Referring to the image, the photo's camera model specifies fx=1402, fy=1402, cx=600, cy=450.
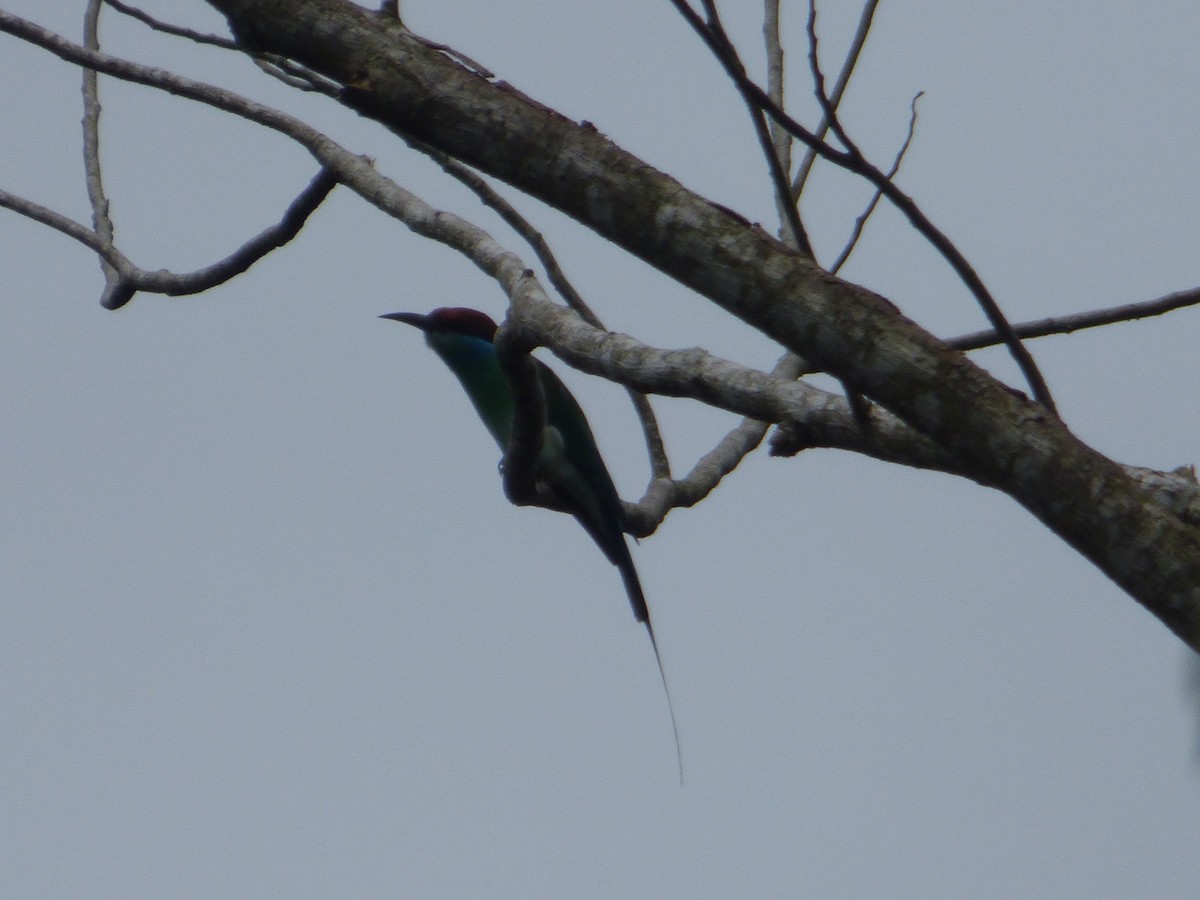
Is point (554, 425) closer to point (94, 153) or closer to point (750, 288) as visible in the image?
point (94, 153)

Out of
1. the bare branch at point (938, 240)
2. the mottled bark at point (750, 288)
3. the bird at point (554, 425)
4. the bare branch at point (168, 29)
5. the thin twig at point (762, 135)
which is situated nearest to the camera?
the mottled bark at point (750, 288)

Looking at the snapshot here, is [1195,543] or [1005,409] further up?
A: [1005,409]

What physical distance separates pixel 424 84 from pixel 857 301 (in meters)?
0.78

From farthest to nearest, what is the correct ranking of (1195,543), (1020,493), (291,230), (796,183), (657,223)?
(796,183) < (291,230) < (657,223) < (1020,493) < (1195,543)

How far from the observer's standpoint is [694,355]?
7.50 ft

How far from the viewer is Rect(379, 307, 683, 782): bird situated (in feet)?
15.8

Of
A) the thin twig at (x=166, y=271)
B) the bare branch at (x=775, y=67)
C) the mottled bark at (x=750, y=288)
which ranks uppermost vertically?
the bare branch at (x=775, y=67)

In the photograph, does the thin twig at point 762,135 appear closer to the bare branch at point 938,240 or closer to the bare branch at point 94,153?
the bare branch at point 938,240

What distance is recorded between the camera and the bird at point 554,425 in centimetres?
481

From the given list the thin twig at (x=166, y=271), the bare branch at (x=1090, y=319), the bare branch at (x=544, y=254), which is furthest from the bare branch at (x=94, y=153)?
the bare branch at (x=1090, y=319)

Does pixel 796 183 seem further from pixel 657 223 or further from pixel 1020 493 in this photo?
pixel 1020 493

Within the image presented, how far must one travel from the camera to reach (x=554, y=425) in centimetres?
529

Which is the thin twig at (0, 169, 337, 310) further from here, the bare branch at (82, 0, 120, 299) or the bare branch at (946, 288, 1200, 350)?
the bare branch at (946, 288, 1200, 350)

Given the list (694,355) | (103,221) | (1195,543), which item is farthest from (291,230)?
(1195,543)
